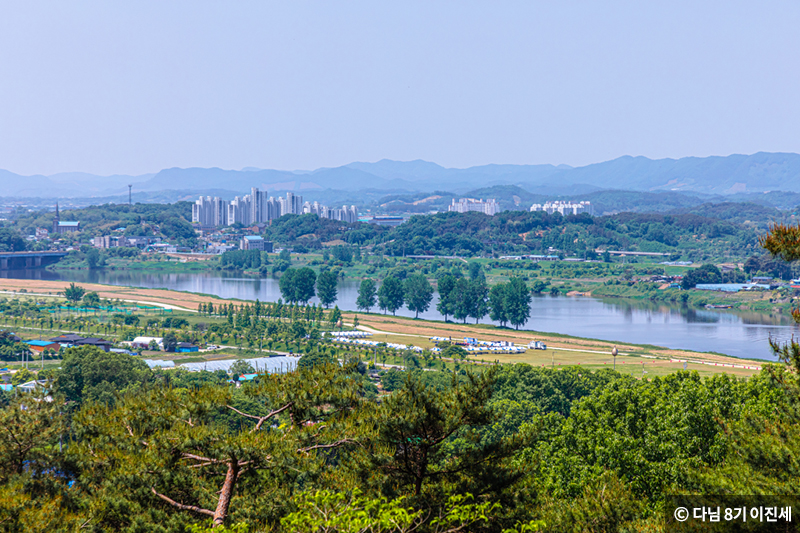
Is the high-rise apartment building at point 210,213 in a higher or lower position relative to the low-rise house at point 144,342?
higher

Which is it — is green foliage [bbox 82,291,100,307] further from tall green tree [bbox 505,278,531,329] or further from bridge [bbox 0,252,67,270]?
bridge [bbox 0,252,67,270]

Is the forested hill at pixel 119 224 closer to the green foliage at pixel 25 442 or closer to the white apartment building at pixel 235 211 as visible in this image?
the white apartment building at pixel 235 211

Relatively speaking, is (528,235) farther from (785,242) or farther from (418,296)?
(785,242)

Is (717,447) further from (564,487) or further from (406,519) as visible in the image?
(406,519)

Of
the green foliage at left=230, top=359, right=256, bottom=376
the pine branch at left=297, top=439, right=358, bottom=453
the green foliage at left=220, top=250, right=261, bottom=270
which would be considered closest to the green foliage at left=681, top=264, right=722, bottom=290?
the green foliage at left=220, top=250, right=261, bottom=270

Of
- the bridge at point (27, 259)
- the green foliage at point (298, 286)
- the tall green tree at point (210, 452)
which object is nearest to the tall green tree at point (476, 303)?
the green foliage at point (298, 286)
